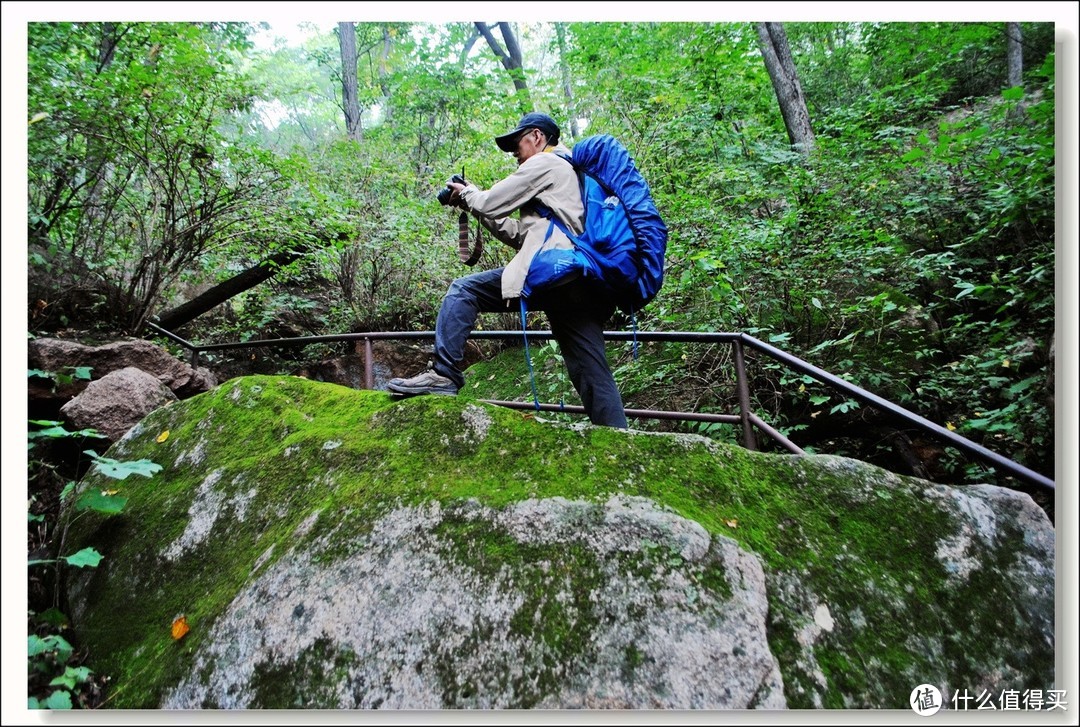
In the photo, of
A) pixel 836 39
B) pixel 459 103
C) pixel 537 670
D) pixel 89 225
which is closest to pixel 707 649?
pixel 537 670

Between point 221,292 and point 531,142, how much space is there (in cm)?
578

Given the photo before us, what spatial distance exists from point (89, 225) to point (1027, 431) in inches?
288

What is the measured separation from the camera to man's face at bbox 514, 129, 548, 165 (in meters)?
2.59

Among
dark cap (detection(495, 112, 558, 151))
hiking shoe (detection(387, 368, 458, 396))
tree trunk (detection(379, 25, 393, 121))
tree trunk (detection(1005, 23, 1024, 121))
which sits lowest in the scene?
hiking shoe (detection(387, 368, 458, 396))

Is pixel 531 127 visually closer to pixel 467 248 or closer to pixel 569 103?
pixel 467 248

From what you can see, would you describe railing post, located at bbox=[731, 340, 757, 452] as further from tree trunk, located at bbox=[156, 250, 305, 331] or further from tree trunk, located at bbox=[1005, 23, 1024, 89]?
tree trunk, located at bbox=[156, 250, 305, 331]

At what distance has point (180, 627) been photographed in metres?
1.86

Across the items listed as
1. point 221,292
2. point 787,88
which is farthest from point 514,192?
point 787,88

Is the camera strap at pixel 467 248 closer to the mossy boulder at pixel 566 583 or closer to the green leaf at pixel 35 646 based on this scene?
the mossy boulder at pixel 566 583

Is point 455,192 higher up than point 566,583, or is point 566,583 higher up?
point 455,192

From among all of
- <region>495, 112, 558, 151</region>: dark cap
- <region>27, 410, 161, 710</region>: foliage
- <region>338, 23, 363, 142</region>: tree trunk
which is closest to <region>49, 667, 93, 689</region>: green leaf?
<region>27, 410, 161, 710</region>: foliage

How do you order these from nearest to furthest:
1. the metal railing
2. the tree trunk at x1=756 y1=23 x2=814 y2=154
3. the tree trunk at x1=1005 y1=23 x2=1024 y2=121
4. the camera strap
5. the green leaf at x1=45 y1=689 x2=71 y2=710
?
1. the metal railing
2. the green leaf at x1=45 y1=689 x2=71 y2=710
3. the camera strap
4. the tree trunk at x1=1005 y1=23 x2=1024 y2=121
5. the tree trunk at x1=756 y1=23 x2=814 y2=154

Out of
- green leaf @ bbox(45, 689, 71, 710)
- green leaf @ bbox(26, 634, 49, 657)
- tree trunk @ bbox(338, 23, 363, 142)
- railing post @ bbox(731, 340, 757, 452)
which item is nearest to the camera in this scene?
green leaf @ bbox(45, 689, 71, 710)

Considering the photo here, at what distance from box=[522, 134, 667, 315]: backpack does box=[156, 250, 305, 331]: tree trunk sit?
17.1 feet
